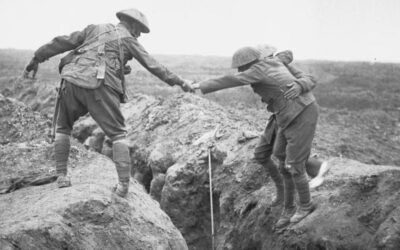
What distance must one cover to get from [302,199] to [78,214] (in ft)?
8.58

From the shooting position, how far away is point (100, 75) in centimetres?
529

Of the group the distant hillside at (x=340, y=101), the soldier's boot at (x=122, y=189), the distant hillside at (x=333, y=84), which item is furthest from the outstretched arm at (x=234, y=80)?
the distant hillside at (x=333, y=84)

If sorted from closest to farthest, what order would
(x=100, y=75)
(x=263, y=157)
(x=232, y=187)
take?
(x=100, y=75) → (x=263, y=157) → (x=232, y=187)

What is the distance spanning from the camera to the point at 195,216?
838cm

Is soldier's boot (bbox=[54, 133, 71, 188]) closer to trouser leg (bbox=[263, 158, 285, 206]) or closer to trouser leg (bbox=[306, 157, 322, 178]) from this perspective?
trouser leg (bbox=[263, 158, 285, 206])

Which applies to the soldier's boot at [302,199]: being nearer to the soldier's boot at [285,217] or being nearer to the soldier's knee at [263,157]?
the soldier's boot at [285,217]

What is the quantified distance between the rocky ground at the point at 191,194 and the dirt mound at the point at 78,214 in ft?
0.04

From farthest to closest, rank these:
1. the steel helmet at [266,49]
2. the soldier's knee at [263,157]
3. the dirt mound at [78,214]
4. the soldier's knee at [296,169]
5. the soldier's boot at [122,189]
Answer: the soldier's knee at [263,157] → the steel helmet at [266,49] → the soldier's knee at [296,169] → the soldier's boot at [122,189] → the dirt mound at [78,214]

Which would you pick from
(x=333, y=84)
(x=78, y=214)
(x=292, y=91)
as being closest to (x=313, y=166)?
(x=292, y=91)

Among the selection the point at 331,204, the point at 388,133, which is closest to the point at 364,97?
the point at 388,133

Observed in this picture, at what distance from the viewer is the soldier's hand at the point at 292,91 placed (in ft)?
18.4

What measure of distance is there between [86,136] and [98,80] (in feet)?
26.1

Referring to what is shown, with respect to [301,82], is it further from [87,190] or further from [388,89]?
[388,89]

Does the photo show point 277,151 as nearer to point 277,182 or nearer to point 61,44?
point 277,182
